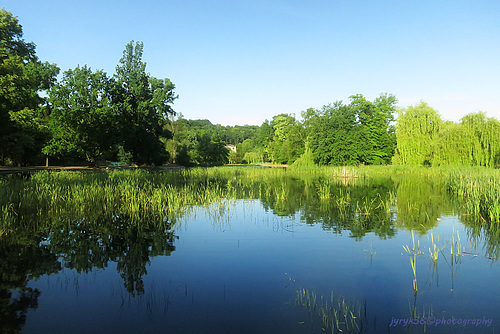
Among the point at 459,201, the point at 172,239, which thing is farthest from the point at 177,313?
the point at 459,201

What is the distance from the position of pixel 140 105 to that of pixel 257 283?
45.1m

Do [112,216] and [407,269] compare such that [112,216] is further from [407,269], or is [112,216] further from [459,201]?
[459,201]

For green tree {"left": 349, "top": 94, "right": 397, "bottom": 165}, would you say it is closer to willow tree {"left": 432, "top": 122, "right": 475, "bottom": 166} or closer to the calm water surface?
willow tree {"left": 432, "top": 122, "right": 475, "bottom": 166}

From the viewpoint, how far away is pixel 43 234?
32.1ft

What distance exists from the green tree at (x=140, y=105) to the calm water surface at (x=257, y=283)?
38.3m

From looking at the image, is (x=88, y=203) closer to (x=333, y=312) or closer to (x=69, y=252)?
(x=69, y=252)

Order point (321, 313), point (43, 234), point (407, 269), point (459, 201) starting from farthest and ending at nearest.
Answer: point (459, 201), point (43, 234), point (407, 269), point (321, 313)

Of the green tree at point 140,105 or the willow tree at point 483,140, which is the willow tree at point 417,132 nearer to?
the willow tree at point 483,140

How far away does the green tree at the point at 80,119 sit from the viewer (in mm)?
38812

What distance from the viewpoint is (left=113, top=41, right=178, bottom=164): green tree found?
46484 millimetres

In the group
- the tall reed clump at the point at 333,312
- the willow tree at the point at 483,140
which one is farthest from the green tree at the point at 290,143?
the tall reed clump at the point at 333,312

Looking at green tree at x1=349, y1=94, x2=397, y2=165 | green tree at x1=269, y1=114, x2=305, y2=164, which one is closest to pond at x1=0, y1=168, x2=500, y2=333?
green tree at x1=349, y1=94, x2=397, y2=165

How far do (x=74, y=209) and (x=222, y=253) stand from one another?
836 cm

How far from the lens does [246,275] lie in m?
6.92
